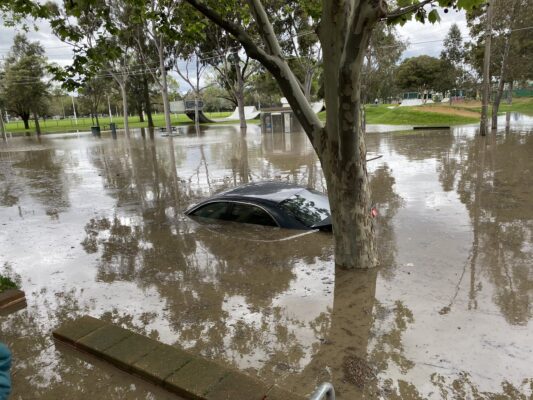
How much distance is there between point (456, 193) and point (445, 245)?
4.20 meters

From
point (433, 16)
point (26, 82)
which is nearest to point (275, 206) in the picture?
point (433, 16)

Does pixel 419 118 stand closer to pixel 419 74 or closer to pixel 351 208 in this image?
pixel 419 74

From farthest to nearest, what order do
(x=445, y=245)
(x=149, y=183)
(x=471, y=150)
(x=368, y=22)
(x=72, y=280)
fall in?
(x=471, y=150)
(x=149, y=183)
(x=445, y=245)
(x=72, y=280)
(x=368, y=22)

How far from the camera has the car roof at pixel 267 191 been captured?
8.32 meters

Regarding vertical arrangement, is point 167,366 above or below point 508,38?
below

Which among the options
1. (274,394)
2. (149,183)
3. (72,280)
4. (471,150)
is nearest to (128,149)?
(149,183)

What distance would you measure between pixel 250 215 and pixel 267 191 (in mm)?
600

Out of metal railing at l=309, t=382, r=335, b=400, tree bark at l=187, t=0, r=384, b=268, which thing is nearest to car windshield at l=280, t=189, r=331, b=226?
tree bark at l=187, t=0, r=384, b=268

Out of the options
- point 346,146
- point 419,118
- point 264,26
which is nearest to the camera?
point 346,146

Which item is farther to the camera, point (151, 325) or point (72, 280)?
point (72, 280)

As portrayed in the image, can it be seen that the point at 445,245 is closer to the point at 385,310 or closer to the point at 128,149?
the point at 385,310

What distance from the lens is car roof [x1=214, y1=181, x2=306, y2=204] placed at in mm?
8320

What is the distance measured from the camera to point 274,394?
3391 mm

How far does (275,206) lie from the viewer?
8.12m
